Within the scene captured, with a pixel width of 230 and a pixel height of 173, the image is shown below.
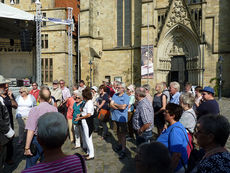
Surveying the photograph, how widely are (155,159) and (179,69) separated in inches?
697

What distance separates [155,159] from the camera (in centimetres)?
104

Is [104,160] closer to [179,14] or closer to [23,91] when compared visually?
[23,91]

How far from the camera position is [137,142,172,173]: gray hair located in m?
1.03

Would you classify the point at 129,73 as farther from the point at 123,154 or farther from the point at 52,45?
the point at 123,154

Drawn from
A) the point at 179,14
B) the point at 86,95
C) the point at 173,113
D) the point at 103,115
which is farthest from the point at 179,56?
the point at 173,113

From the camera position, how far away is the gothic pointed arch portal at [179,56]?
52.5 ft

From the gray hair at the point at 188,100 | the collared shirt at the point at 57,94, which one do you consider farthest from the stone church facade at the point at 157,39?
the gray hair at the point at 188,100

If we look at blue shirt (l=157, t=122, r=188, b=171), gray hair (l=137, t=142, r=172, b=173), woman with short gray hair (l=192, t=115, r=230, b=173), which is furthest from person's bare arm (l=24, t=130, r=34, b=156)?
woman with short gray hair (l=192, t=115, r=230, b=173)

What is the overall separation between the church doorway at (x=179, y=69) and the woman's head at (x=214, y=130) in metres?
16.8

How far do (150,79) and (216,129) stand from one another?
14871 millimetres

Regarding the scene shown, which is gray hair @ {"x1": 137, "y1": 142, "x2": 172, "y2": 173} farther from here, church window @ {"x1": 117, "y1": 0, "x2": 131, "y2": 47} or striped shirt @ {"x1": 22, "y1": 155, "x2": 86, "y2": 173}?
church window @ {"x1": 117, "y1": 0, "x2": 131, "y2": 47}

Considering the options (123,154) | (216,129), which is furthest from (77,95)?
(216,129)

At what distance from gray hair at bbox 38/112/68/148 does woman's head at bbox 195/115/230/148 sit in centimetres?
116

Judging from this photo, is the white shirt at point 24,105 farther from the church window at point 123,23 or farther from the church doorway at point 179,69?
the church window at point 123,23
